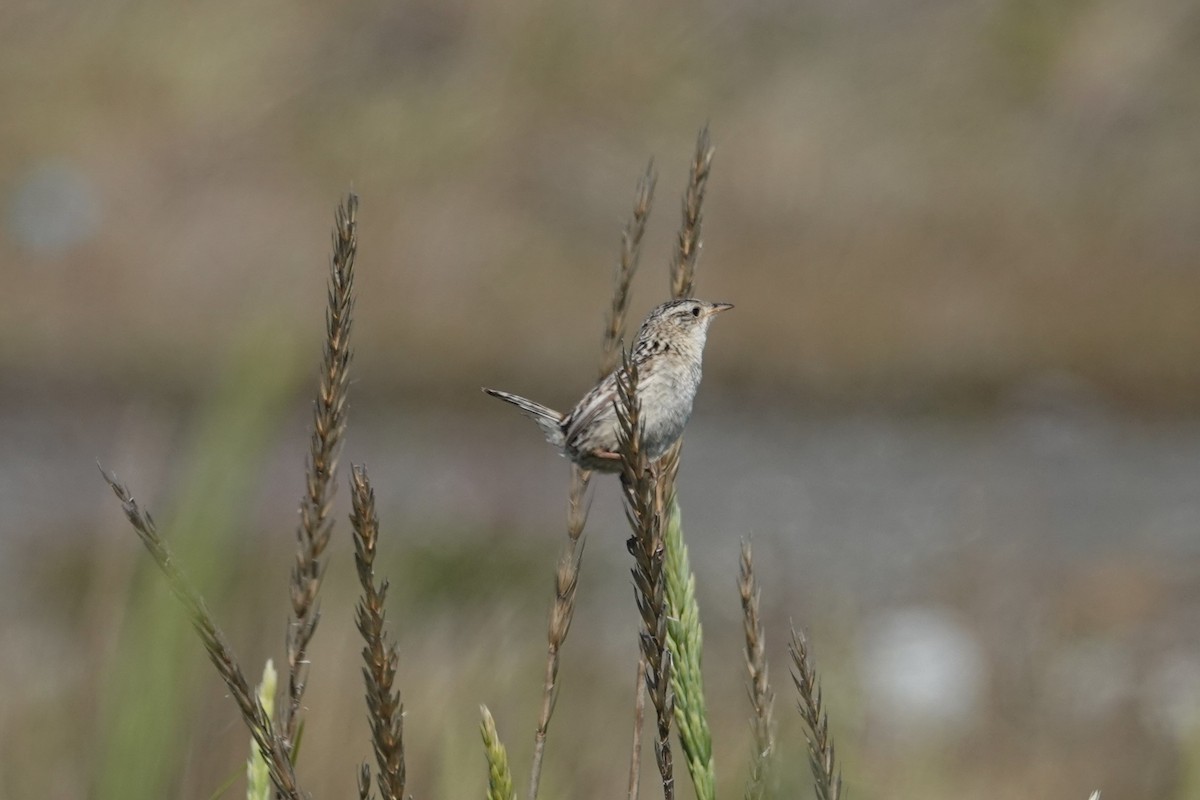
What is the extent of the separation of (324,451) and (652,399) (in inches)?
58.6

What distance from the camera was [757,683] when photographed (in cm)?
213

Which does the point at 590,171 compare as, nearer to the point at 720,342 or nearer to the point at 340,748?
the point at 720,342

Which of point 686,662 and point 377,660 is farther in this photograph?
point 686,662

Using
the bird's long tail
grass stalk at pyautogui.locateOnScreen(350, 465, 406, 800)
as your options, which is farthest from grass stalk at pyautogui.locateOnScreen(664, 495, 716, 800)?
the bird's long tail

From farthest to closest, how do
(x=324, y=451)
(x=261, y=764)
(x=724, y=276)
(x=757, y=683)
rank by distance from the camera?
(x=724, y=276)
(x=757, y=683)
(x=261, y=764)
(x=324, y=451)

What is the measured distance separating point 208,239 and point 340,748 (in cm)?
1579

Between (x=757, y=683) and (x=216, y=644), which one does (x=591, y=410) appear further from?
(x=216, y=644)

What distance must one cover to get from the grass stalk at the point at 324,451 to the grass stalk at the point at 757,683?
1.91 feet

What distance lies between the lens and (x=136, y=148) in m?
19.6

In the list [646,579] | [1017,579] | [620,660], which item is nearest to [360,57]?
[1017,579]

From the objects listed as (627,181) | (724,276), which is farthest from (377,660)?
(627,181)

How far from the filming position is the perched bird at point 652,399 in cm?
319

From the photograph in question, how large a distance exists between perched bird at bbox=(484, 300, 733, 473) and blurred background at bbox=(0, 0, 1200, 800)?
16.9 feet

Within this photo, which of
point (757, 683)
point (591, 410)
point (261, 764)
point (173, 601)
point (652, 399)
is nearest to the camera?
point (173, 601)
